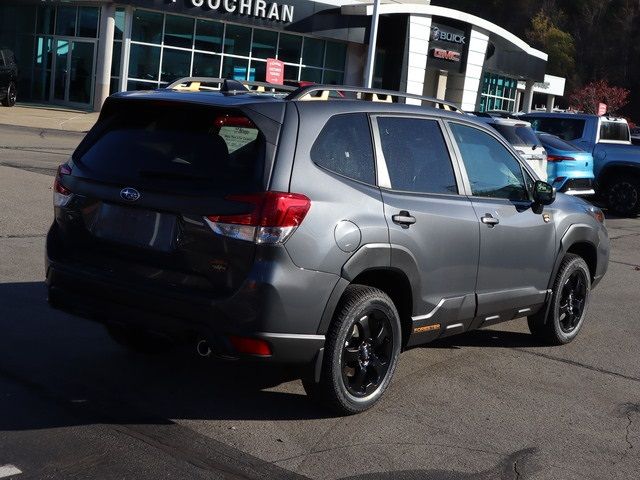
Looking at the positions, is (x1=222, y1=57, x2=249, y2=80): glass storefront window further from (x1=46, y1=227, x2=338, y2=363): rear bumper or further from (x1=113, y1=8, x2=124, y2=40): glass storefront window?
(x1=46, y1=227, x2=338, y2=363): rear bumper

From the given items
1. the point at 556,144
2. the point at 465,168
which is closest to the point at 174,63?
the point at 556,144

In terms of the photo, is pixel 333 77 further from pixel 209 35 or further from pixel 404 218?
pixel 404 218

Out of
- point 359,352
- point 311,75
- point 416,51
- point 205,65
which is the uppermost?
point 416,51

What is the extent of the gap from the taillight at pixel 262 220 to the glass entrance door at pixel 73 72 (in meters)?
33.0

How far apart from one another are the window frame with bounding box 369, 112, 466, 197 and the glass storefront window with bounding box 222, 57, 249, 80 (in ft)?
108

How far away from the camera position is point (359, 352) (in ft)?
17.7

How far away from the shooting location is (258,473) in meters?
4.51

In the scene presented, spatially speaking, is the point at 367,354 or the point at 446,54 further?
the point at 446,54

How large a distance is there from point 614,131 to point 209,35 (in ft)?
70.9

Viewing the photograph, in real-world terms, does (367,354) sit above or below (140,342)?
above

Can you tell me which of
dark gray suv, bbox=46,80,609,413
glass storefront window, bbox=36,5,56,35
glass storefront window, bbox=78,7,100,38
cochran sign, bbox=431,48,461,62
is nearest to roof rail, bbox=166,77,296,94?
dark gray suv, bbox=46,80,609,413

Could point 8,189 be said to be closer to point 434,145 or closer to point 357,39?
point 434,145

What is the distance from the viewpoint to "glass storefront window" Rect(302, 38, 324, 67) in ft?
135

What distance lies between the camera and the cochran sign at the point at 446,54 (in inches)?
1732
